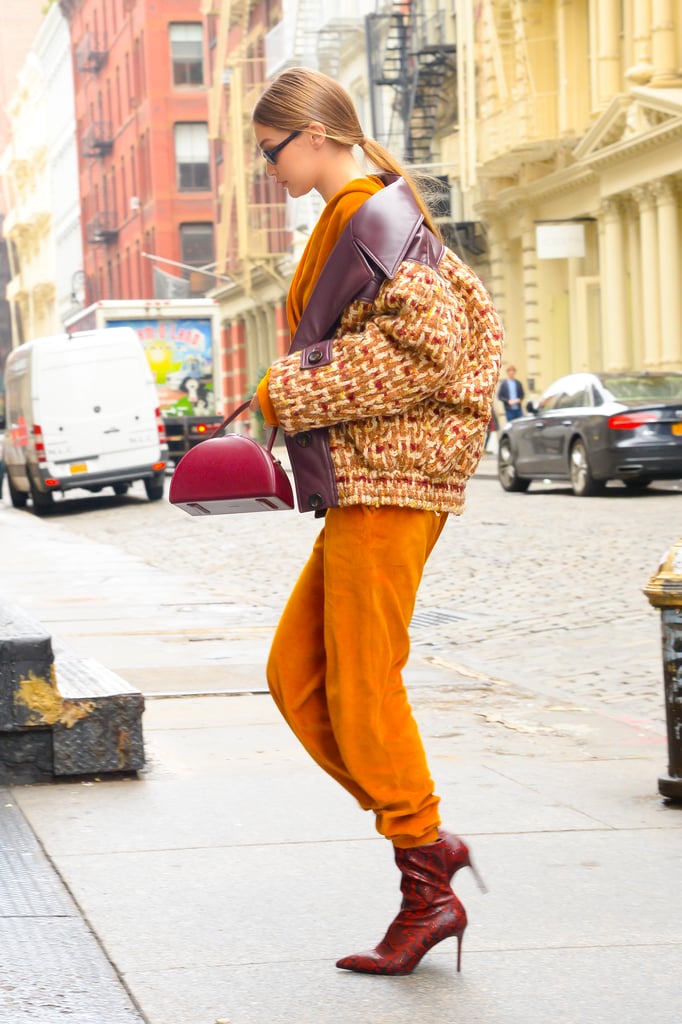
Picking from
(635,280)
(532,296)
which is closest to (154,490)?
(635,280)

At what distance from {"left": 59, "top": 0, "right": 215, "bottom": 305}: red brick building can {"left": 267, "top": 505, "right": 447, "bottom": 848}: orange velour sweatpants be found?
61701 mm

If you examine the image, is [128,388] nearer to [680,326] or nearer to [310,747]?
[680,326]

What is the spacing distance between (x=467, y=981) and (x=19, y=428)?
2306 centimetres

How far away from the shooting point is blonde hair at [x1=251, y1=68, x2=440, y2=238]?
3.71m

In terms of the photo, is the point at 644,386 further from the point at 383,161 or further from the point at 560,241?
the point at 383,161

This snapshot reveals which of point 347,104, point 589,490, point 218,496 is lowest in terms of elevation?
point 589,490

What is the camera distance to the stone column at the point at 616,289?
33.4 m

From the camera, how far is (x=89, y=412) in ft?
Answer: 81.8

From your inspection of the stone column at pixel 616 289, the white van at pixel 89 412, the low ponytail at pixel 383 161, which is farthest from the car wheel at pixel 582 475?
the low ponytail at pixel 383 161

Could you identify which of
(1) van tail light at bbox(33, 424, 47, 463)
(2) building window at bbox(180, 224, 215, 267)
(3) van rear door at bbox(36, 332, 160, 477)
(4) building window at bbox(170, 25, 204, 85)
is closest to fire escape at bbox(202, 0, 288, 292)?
(4) building window at bbox(170, 25, 204, 85)

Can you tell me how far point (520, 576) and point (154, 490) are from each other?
14.2m

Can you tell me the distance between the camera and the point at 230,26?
57.5 metres

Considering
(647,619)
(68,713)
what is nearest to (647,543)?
(647,619)

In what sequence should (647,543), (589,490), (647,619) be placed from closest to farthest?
(647,619) → (647,543) → (589,490)
